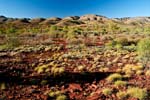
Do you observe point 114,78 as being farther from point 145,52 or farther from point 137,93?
point 145,52

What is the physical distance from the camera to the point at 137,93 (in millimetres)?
13578

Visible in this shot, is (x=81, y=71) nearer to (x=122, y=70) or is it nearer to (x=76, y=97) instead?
(x=122, y=70)

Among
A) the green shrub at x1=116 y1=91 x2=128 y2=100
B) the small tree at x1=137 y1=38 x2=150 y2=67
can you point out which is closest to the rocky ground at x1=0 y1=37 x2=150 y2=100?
the green shrub at x1=116 y1=91 x2=128 y2=100

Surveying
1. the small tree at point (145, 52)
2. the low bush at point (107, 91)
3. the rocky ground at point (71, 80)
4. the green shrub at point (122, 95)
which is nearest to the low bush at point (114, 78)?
the rocky ground at point (71, 80)

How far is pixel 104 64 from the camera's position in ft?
72.2

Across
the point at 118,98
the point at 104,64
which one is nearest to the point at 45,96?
the point at 118,98

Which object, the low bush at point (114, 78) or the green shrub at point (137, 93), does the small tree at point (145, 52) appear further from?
the green shrub at point (137, 93)

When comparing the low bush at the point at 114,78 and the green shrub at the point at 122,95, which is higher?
the low bush at the point at 114,78

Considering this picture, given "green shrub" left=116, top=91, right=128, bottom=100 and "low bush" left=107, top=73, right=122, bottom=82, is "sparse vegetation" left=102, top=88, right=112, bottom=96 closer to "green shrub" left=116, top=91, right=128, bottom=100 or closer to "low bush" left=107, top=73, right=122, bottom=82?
"green shrub" left=116, top=91, right=128, bottom=100

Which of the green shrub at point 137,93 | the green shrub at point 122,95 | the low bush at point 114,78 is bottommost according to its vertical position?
the green shrub at point 122,95

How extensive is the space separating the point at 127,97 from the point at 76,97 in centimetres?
240

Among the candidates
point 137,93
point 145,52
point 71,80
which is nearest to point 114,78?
point 71,80

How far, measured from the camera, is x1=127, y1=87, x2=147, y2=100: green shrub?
43.7 ft

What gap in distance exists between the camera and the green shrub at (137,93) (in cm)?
1331
